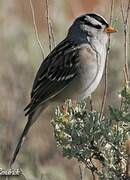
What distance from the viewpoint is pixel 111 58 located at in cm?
671

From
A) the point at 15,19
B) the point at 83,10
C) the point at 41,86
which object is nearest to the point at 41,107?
the point at 41,86

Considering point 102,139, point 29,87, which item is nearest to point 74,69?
point 29,87

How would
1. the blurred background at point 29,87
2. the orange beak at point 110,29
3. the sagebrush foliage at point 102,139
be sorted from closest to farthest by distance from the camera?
the sagebrush foliage at point 102,139 < the orange beak at point 110,29 < the blurred background at point 29,87

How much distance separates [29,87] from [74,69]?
1.49 meters

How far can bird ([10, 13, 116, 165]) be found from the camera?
5176 millimetres

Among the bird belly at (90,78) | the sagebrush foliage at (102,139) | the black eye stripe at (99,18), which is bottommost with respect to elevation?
the bird belly at (90,78)

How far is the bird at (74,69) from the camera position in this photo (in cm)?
518

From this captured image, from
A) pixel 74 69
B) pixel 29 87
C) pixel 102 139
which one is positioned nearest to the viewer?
pixel 102 139

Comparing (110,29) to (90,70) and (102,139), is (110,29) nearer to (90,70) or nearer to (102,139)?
(90,70)

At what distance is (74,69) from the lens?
528 centimetres

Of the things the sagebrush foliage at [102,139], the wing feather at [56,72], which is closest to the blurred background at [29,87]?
the wing feather at [56,72]

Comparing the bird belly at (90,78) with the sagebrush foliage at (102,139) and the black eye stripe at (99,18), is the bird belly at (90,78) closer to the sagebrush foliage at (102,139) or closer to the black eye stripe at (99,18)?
the black eye stripe at (99,18)

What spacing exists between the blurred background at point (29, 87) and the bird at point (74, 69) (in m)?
0.28

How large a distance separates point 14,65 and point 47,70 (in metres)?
1.65
